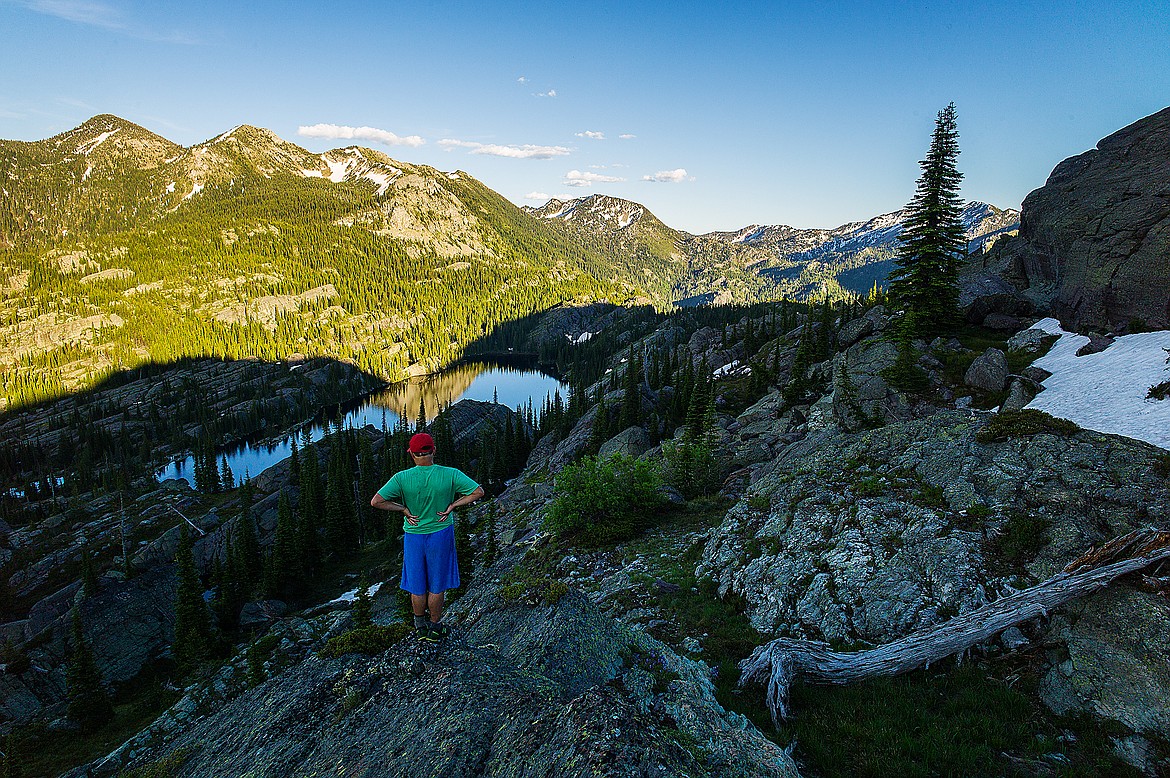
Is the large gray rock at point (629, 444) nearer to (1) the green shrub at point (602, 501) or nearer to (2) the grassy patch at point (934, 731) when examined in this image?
(1) the green shrub at point (602, 501)

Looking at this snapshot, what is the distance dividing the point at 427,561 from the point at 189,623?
54.1 meters

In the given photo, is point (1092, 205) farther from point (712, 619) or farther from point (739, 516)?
point (712, 619)

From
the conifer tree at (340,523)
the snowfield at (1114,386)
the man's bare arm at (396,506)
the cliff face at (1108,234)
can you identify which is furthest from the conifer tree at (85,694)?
the cliff face at (1108,234)

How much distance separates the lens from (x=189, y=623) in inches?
1767

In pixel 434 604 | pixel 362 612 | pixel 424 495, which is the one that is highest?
pixel 424 495

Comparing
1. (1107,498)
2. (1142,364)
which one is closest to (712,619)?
(1107,498)

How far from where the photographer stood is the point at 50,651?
154 feet

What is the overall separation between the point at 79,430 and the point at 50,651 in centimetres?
14390

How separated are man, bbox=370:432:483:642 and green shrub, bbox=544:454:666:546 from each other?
56.1ft

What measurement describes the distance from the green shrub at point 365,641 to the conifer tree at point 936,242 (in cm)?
4239

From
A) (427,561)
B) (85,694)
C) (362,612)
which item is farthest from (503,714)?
(85,694)

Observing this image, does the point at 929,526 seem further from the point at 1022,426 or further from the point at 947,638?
the point at 1022,426

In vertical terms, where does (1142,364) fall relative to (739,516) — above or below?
above

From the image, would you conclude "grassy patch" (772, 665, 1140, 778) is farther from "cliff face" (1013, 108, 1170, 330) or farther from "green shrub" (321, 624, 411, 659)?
"cliff face" (1013, 108, 1170, 330)
